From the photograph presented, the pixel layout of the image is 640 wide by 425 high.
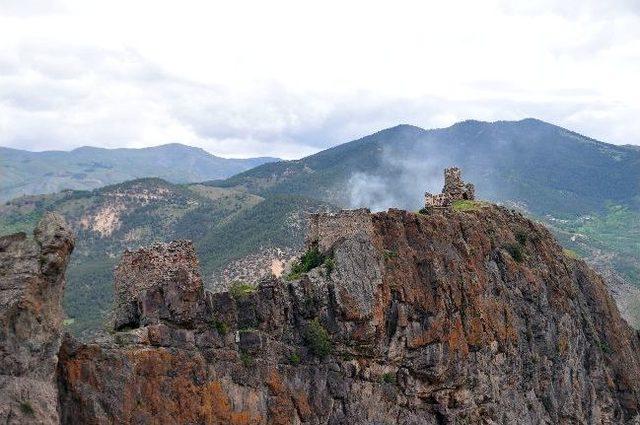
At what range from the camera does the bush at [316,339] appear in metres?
40.5

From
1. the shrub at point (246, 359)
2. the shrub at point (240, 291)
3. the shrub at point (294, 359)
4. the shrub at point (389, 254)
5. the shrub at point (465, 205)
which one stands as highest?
the shrub at point (465, 205)

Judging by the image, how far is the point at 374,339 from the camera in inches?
1718

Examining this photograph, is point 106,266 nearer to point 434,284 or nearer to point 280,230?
point 280,230

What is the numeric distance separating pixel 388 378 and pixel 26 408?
940 inches

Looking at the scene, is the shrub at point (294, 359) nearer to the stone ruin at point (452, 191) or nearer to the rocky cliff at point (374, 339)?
the rocky cliff at point (374, 339)

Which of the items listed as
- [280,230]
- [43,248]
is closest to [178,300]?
[43,248]

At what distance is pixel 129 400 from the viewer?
3025 centimetres

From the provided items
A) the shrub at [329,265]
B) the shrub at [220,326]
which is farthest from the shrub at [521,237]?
the shrub at [220,326]

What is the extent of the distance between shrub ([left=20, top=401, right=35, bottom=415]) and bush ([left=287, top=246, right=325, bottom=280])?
20.2 metres

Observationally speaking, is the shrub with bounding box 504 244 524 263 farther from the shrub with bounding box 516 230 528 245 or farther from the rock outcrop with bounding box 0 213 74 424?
the rock outcrop with bounding box 0 213 74 424

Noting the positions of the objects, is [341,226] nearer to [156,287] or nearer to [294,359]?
[294,359]

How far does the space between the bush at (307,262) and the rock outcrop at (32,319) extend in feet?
59.5

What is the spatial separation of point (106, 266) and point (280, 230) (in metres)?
42.6

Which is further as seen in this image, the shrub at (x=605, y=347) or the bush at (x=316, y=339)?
the shrub at (x=605, y=347)
